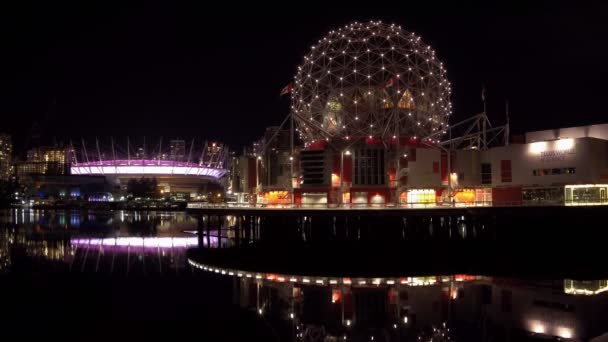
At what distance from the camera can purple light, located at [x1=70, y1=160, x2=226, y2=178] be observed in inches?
5728

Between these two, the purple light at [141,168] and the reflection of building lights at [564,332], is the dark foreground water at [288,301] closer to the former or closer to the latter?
the reflection of building lights at [564,332]

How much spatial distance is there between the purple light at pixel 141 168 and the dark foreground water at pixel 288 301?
10748cm

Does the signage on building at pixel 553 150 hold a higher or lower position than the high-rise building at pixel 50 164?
lower

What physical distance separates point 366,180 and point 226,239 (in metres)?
14.8

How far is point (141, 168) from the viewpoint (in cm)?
14550

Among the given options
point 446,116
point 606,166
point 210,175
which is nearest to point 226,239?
point 446,116

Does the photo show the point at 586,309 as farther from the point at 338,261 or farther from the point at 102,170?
the point at 102,170

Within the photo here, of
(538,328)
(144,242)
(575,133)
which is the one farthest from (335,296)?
(575,133)

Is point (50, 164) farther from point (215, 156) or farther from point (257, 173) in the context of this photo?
point (257, 173)

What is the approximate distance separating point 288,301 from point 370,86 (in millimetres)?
27310

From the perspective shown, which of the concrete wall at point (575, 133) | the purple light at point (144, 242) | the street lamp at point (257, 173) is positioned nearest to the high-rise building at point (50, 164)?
the purple light at point (144, 242)

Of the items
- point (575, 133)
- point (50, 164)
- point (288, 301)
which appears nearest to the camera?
point (288, 301)

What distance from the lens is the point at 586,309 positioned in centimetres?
2411

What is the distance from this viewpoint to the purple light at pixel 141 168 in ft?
477
